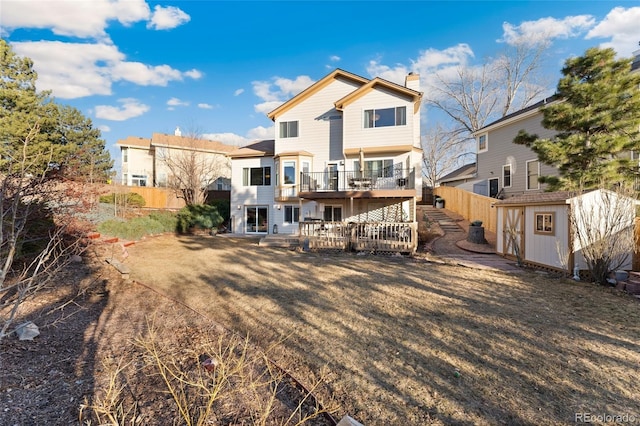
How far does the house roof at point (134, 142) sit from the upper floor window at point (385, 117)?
87.8 feet

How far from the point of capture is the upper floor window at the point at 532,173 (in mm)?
18406

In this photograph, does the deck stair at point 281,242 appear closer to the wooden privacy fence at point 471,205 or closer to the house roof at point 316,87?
the house roof at point 316,87

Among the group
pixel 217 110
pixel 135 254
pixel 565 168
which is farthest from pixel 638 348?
pixel 217 110

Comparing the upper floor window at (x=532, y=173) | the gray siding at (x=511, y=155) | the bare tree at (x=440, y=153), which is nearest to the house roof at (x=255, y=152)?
the gray siding at (x=511, y=155)

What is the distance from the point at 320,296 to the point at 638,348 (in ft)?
17.7

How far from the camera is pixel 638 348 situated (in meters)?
4.32

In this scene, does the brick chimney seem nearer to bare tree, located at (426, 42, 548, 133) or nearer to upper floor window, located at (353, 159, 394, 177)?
upper floor window, located at (353, 159, 394, 177)

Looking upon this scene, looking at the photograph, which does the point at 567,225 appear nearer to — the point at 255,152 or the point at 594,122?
the point at 594,122

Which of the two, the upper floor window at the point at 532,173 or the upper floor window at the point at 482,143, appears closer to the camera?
the upper floor window at the point at 532,173

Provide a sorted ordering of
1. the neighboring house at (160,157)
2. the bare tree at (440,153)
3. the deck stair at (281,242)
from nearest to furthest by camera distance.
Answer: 1. the deck stair at (281,242)
2. the neighboring house at (160,157)
3. the bare tree at (440,153)

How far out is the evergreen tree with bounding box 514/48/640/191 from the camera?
1098cm

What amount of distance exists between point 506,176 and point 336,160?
1288 centimetres

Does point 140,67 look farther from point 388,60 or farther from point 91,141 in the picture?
point 388,60

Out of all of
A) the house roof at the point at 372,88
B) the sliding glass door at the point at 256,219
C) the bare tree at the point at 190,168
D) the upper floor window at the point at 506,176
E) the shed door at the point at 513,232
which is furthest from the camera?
the bare tree at the point at 190,168
